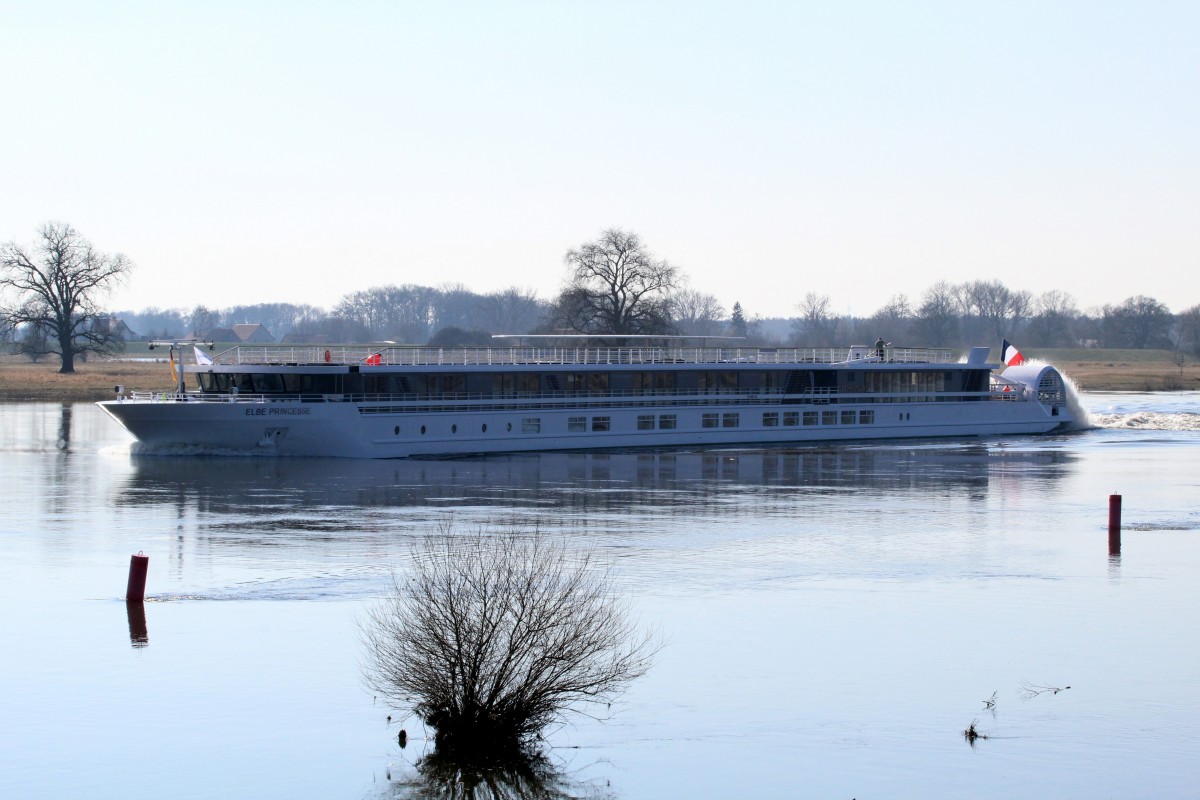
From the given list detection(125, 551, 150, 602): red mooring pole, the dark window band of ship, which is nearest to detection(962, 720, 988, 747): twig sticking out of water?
detection(125, 551, 150, 602): red mooring pole

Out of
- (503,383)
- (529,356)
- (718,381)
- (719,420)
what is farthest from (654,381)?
(503,383)

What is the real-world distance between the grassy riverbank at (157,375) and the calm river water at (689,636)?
63178mm

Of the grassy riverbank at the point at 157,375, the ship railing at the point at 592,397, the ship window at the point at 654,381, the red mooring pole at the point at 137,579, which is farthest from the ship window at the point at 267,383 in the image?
the grassy riverbank at the point at 157,375

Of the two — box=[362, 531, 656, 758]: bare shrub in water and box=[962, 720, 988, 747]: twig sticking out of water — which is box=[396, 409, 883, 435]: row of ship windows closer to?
box=[362, 531, 656, 758]: bare shrub in water

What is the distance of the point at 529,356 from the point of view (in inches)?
2820

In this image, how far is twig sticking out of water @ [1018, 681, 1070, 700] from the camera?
2348 cm

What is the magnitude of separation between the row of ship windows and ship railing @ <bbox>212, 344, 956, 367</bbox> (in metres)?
2.57

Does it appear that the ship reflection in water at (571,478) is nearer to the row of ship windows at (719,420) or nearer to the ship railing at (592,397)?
the row of ship windows at (719,420)

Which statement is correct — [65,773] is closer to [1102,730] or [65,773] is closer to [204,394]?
[1102,730]

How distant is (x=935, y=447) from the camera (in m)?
73.8

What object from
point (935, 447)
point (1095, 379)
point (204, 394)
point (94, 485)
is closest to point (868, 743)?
point (94, 485)

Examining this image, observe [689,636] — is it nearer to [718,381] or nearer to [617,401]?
[617,401]

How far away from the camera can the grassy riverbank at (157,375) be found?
113688 mm

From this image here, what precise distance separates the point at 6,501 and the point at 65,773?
29968mm
